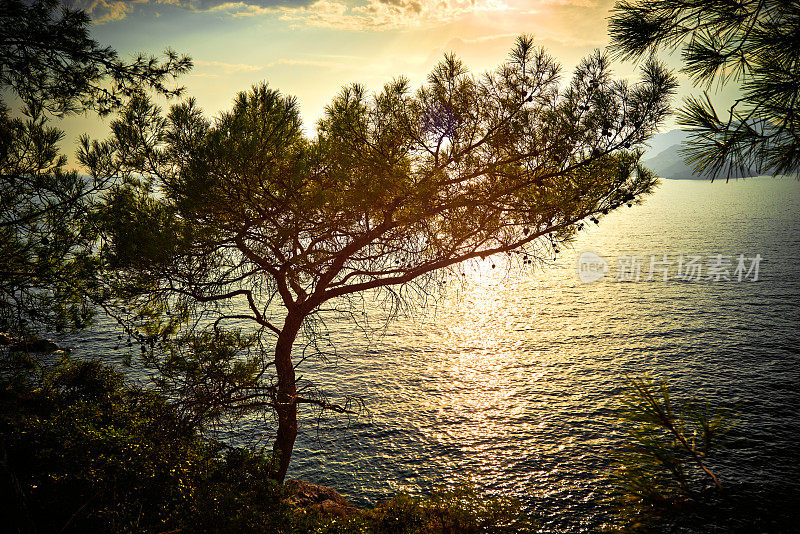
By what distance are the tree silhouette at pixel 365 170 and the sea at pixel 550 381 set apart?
1.57m

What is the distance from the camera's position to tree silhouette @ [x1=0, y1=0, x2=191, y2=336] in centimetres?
621

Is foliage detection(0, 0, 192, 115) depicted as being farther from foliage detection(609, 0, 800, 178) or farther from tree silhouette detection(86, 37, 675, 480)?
foliage detection(609, 0, 800, 178)

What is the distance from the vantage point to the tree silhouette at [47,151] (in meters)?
6.21

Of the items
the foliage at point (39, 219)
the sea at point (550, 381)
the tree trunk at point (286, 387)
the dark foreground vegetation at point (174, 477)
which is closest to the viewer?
the dark foreground vegetation at point (174, 477)

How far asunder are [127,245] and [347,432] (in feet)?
46.6

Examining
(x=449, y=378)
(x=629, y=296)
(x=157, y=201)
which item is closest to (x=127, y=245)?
(x=157, y=201)

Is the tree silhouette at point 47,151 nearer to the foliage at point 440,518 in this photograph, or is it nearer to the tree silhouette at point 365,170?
the tree silhouette at point 365,170

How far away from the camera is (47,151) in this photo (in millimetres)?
7879

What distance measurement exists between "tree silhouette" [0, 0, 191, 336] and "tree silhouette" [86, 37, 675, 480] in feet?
1.86

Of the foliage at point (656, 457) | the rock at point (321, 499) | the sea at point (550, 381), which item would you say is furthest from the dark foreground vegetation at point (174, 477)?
the rock at point (321, 499)

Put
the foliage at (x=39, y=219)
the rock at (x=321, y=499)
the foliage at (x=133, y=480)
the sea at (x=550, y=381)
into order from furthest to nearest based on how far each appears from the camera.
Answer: the sea at (x=550, y=381) → the rock at (x=321, y=499) → the foliage at (x=39, y=219) → the foliage at (x=133, y=480)

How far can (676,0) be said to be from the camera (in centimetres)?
477

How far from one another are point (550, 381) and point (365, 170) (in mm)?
20297

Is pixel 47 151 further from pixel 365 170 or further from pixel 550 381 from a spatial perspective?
pixel 550 381
